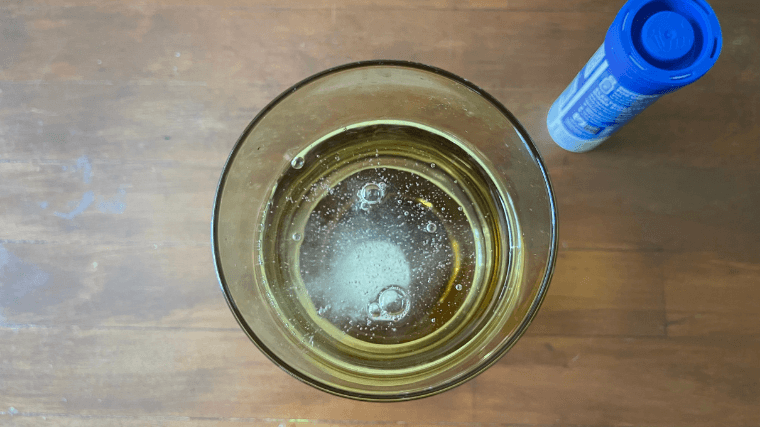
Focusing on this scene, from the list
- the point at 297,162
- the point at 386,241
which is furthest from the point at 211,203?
the point at 386,241

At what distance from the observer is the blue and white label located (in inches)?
21.0

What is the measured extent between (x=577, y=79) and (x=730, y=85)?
0.25 meters

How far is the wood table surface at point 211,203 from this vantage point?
654 mm

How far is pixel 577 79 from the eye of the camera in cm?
60

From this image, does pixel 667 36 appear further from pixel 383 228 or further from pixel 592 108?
pixel 383 228

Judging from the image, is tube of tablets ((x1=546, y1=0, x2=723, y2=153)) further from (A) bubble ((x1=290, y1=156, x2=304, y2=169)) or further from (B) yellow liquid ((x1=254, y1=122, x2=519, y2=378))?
(A) bubble ((x1=290, y1=156, x2=304, y2=169))

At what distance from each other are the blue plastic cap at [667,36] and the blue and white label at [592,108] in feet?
0.15

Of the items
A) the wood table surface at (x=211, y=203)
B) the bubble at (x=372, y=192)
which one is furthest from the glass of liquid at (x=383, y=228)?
the wood table surface at (x=211, y=203)

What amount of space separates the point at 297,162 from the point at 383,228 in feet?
0.46

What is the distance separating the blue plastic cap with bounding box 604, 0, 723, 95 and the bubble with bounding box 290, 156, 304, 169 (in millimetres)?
381

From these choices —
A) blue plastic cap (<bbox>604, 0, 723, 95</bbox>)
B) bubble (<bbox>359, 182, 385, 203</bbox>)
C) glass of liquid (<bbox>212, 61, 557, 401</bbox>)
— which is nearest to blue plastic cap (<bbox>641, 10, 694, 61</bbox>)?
blue plastic cap (<bbox>604, 0, 723, 95</bbox>)

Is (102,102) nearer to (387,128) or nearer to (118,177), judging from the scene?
(118,177)

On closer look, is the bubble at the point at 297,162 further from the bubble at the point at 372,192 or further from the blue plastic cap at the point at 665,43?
the blue plastic cap at the point at 665,43

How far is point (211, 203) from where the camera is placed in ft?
2.20
